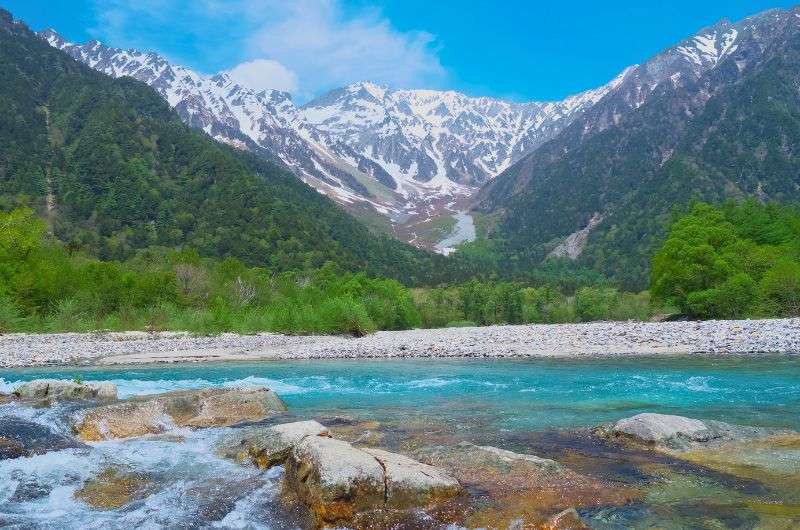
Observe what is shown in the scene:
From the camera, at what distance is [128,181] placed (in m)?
143

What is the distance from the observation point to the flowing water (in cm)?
828

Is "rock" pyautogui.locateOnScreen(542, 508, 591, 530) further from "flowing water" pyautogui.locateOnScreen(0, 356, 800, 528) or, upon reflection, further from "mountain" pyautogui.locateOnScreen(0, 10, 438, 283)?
"mountain" pyautogui.locateOnScreen(0, 10, 438, 283)

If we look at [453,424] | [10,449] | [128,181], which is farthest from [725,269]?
[128,181]

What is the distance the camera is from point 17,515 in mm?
8125

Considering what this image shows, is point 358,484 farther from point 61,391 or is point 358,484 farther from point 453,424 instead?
point 61,391

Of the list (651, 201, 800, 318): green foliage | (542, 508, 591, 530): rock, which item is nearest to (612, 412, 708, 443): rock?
(542, 508, 591, 530): rock

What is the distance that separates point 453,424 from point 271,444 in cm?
554

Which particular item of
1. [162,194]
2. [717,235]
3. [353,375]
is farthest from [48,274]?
[162,194]

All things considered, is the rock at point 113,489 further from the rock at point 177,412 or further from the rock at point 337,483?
the rock at point 177,412

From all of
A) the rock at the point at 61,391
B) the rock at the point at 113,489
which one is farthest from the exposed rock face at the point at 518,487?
the rock at the point at 61,391

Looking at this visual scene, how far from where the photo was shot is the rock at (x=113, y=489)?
8.79 metres

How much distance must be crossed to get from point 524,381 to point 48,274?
5222 centimetres

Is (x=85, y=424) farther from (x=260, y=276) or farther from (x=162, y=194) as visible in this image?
(x=162, y=194)

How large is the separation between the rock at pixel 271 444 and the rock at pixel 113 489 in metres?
1.84
